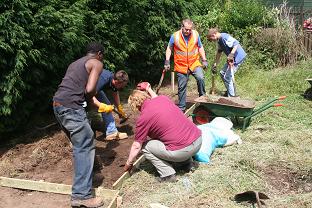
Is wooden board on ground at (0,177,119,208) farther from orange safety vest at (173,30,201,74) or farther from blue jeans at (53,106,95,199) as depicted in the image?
orange safety vest at (173,30,201,74)

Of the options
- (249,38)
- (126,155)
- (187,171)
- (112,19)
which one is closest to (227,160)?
(187,171)

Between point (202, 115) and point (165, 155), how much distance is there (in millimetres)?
2381

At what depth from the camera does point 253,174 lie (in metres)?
5.19

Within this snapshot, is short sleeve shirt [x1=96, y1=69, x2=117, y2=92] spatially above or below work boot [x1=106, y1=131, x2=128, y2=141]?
above

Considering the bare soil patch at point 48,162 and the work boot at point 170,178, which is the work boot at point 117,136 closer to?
the bare soil patch at point 48,162

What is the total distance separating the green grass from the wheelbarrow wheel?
0.65 m

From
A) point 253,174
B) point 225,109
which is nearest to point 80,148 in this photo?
point 253,174

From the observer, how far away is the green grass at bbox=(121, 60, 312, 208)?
462 centimetres

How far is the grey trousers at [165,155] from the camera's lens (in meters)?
4.97

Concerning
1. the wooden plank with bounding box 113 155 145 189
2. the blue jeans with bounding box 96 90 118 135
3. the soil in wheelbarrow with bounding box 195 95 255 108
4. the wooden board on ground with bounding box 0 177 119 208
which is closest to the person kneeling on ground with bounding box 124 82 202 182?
the wooden plank with bounding box 113 155 145 189

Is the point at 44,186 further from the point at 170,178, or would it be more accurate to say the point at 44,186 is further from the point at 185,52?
the point at 185,52

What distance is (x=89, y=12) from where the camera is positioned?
725 centimetres

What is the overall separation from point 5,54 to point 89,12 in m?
2.05

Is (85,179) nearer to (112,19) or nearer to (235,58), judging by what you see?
(112,19)
